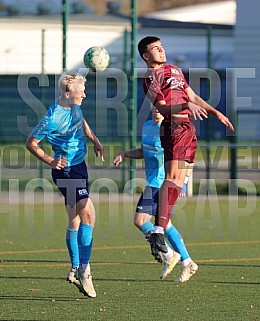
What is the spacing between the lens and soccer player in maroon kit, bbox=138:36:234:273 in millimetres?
8944

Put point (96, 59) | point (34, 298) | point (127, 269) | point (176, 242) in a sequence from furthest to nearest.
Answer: point (127, 269) → point (176, 242) → point (96, 59) → point (34, 298)

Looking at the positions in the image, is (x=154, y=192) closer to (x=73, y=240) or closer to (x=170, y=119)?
(x=170, y=119)

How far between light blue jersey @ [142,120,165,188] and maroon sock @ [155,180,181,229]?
1.00 metres

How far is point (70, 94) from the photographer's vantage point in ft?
29.6

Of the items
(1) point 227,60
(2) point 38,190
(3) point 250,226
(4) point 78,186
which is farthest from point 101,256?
(1) point 227,60

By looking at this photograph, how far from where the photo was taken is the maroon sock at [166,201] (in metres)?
8.95

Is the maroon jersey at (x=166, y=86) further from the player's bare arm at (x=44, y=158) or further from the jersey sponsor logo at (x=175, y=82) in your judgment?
the player's bare arm at (x=44, y=158)

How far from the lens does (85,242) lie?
29.3 feet

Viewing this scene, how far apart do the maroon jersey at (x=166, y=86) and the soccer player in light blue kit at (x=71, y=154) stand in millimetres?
643

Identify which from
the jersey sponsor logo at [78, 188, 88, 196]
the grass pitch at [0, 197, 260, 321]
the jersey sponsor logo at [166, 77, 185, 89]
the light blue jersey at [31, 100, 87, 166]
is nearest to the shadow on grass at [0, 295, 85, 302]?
the grass pitch at [0, 197, 260, 321]

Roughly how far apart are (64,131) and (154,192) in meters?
1.40

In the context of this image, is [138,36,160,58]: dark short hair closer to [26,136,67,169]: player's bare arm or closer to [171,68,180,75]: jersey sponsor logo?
[171,68,180,75]: jersey sponsor logo

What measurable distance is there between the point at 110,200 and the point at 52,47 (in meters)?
3.77

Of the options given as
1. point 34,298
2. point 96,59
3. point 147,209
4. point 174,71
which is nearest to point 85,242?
point 34,298
